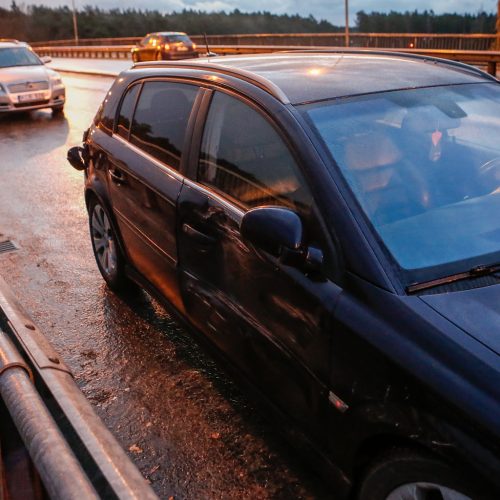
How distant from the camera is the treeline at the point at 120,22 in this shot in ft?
292

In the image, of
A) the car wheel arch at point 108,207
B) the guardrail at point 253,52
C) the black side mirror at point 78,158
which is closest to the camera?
the car wheel arch at point 108,207

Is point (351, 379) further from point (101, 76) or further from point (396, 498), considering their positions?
point (101, 76)

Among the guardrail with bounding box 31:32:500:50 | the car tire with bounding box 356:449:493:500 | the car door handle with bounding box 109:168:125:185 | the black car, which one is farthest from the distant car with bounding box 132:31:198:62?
the car tire with bounding box 356:449:493:500

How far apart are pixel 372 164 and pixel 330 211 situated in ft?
1.29

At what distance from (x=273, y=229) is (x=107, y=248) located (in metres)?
2.62

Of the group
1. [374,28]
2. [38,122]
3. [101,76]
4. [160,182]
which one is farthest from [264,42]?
[374,28]

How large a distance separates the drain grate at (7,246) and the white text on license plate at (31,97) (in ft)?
28.5

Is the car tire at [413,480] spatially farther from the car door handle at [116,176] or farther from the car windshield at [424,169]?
the car door handle at [116,176]

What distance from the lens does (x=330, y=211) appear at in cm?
236

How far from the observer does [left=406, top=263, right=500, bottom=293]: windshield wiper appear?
218 cm

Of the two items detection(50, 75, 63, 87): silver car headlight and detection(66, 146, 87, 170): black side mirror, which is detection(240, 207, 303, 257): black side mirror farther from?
detection(50, 75, 63, 87): silver car headlight

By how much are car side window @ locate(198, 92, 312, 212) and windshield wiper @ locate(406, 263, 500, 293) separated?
1.81ft

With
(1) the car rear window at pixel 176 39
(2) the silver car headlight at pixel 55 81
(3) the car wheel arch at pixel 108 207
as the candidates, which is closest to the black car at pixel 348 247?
(3) the car wheel arch at pixel 108 207

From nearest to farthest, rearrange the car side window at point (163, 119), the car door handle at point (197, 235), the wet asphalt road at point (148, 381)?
the wet asphalt road at point (148, 381), the car door handle at point (197, 235), the car side window at point (163, 119)
